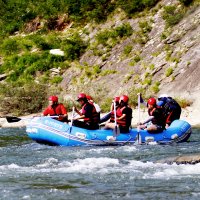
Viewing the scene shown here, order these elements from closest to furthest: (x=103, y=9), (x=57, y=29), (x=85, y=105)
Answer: (x=85, y=105)
(x=103, y=9)
(x=57, y=29)

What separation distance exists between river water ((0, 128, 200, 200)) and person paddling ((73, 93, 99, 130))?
1.54 metres

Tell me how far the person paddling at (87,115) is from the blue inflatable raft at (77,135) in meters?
0.40

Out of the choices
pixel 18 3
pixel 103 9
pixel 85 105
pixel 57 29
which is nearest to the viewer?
pixel 85 105

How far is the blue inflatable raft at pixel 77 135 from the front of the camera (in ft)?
58.0

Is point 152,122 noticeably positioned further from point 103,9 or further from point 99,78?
point 103,9

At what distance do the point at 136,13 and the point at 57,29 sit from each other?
8.68 meters

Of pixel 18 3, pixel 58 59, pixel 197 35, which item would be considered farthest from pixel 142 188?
pixel 18 3

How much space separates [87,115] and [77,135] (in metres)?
0.72

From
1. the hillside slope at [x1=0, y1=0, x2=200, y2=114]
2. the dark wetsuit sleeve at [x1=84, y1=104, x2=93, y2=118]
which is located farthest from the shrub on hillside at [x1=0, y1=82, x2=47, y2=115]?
the dark wetsuit sleeve at [x1=84, y1=104, x2=93, y2=118]

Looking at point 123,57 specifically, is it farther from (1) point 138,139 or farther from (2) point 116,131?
(2) point 116,131

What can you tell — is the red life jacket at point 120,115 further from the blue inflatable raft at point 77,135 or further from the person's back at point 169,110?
the person's back at point 169,110

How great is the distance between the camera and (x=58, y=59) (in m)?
40.5

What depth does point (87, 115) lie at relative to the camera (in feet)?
58.9

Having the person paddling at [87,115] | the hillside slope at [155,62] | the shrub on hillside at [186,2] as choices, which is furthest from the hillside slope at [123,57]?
the person paddling at [87,115]
